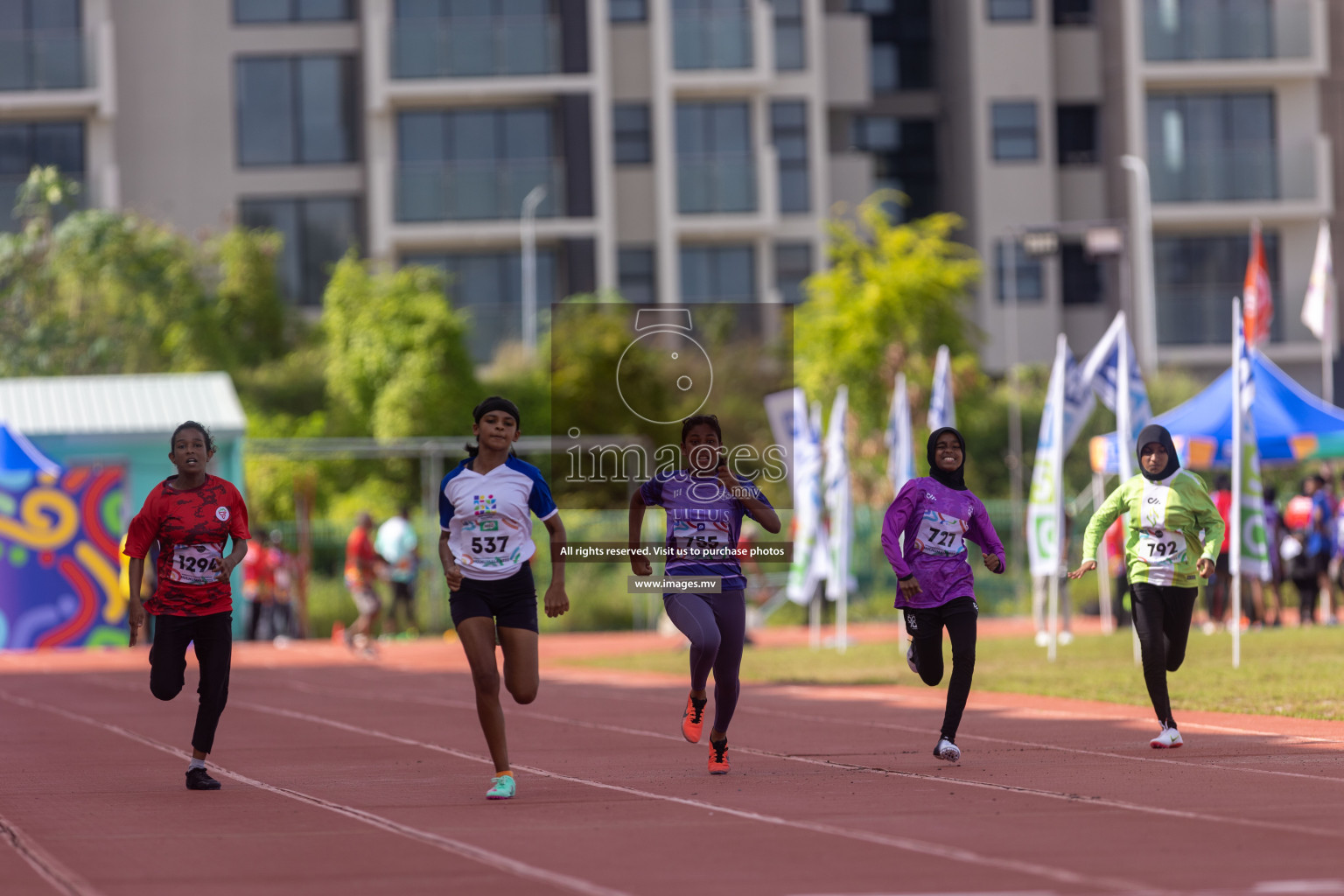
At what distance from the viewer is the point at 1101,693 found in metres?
16.3

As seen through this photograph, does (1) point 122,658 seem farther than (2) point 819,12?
No

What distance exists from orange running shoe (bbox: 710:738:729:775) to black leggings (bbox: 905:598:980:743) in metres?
1.28

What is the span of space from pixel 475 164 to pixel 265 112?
5353 millimetres

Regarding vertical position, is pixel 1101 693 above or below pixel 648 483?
below

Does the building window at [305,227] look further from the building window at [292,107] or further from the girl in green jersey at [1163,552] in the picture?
the girl in green jersey at [1163,552]

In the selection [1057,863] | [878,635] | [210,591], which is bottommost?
[878,635]

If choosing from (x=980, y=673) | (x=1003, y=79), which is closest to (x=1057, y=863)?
(x=980, y=673)

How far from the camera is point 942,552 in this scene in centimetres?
1136

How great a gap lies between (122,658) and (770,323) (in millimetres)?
23914

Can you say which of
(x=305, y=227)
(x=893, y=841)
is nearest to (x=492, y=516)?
(x=893, y=841)

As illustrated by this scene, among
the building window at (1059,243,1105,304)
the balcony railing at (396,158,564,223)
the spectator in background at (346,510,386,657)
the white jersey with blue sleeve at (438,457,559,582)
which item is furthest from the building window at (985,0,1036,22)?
the white jersey with blue sleeve at (438,457,559,582)

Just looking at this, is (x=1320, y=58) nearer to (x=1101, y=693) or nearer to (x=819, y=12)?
(x=819, y=12)

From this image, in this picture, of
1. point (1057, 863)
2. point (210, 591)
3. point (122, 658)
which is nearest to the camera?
point (1057, 863)

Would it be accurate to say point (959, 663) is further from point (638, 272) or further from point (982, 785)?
point (638, 272)
